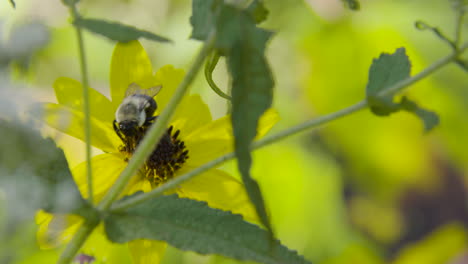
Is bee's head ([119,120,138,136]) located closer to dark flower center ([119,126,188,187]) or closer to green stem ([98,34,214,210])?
dark flower center ([119,126,188,187])

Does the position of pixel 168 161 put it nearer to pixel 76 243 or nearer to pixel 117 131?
pixel 117 131

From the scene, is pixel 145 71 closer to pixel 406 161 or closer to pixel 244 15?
pixel 244 15

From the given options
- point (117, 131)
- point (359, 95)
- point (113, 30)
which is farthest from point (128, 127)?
point (359, 95)

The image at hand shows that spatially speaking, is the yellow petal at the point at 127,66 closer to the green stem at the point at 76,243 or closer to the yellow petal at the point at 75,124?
the yellow petal at the point at 75,124

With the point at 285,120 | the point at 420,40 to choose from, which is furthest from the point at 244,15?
the point at 420,40

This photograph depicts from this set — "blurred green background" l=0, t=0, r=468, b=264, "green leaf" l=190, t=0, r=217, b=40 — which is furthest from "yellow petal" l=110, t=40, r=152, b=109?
"blurred green background" l=0, t=0, r=468, b=264

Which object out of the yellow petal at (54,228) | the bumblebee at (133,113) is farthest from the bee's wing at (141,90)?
the yellow petal at (54,228)
